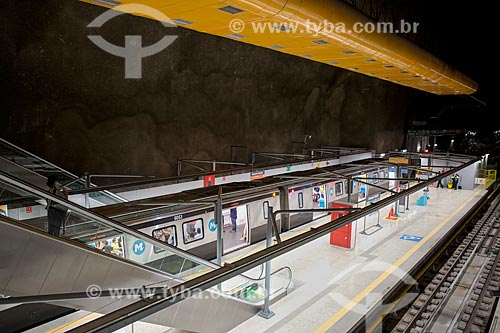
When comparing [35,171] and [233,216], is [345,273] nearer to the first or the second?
[233,216]

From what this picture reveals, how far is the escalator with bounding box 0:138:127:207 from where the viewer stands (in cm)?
746

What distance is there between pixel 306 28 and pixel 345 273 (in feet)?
18.3

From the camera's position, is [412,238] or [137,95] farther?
[412,238]

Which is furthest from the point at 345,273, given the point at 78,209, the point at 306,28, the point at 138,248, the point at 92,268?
the point at 78,209

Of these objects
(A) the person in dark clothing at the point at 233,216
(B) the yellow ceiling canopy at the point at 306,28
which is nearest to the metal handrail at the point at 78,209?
(B) the yellow ceiling canopy at the point at 306,28

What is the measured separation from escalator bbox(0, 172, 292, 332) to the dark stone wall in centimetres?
487

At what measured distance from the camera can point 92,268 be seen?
13.5ft

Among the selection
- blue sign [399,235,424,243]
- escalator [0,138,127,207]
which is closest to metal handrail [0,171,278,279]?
escalator [0,138,127,207]

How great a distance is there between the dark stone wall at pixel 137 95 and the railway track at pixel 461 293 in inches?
308

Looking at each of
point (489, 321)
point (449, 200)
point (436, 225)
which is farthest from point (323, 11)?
point (449, 200)

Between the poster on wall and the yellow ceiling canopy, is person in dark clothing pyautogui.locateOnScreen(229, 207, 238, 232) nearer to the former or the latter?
the yellow ceiling canopy

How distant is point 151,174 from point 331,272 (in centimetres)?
587

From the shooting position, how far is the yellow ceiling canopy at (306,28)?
635 cm

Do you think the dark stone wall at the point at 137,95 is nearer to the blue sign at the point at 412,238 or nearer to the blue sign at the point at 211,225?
the blue sign at the point at 211,225
